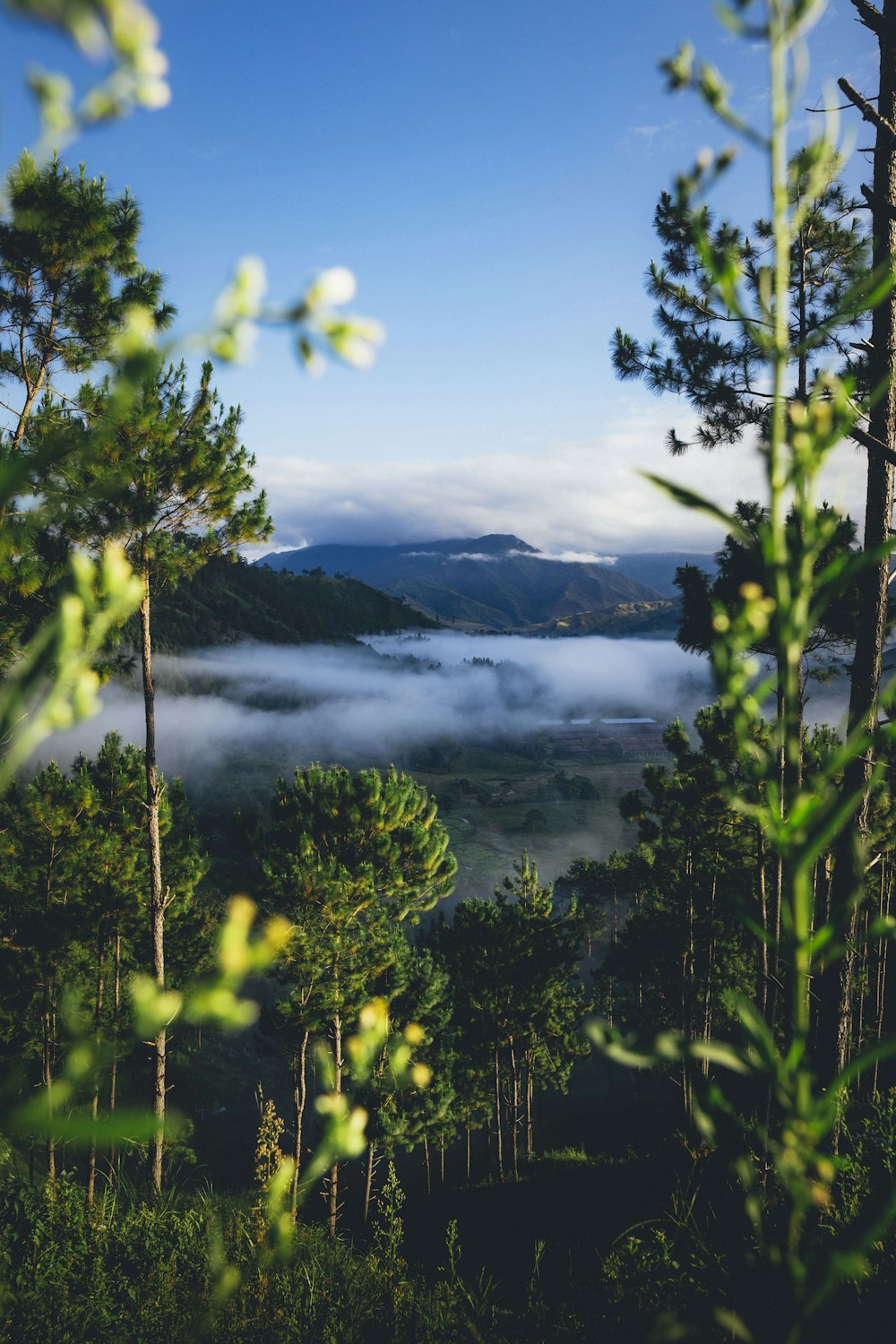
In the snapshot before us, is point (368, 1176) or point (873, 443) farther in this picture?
point (368, 1176)

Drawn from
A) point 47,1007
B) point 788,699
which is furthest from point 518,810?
point 788,699

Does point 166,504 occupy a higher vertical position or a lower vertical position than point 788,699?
higher

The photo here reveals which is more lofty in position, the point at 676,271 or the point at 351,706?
the point at 676,271

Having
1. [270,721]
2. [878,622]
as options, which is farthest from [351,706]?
[878,622]

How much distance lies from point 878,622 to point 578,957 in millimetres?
20283

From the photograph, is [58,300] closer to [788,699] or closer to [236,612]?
[788,699]

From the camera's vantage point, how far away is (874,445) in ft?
17.1

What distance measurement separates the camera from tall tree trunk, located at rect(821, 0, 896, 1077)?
5.45 m

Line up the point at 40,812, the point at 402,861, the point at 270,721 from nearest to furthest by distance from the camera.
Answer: the point at 40,812
the point at 402,861
the point at 270,721

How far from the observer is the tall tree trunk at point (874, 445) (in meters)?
5.45

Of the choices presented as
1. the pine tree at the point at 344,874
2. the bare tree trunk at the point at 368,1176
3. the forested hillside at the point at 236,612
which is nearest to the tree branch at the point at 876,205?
the pine tree at the point at 344,874

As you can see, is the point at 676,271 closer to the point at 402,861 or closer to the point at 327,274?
the point at 327,274

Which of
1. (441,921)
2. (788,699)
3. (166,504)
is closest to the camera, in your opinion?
(788,699)

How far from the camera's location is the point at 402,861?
624 inches
